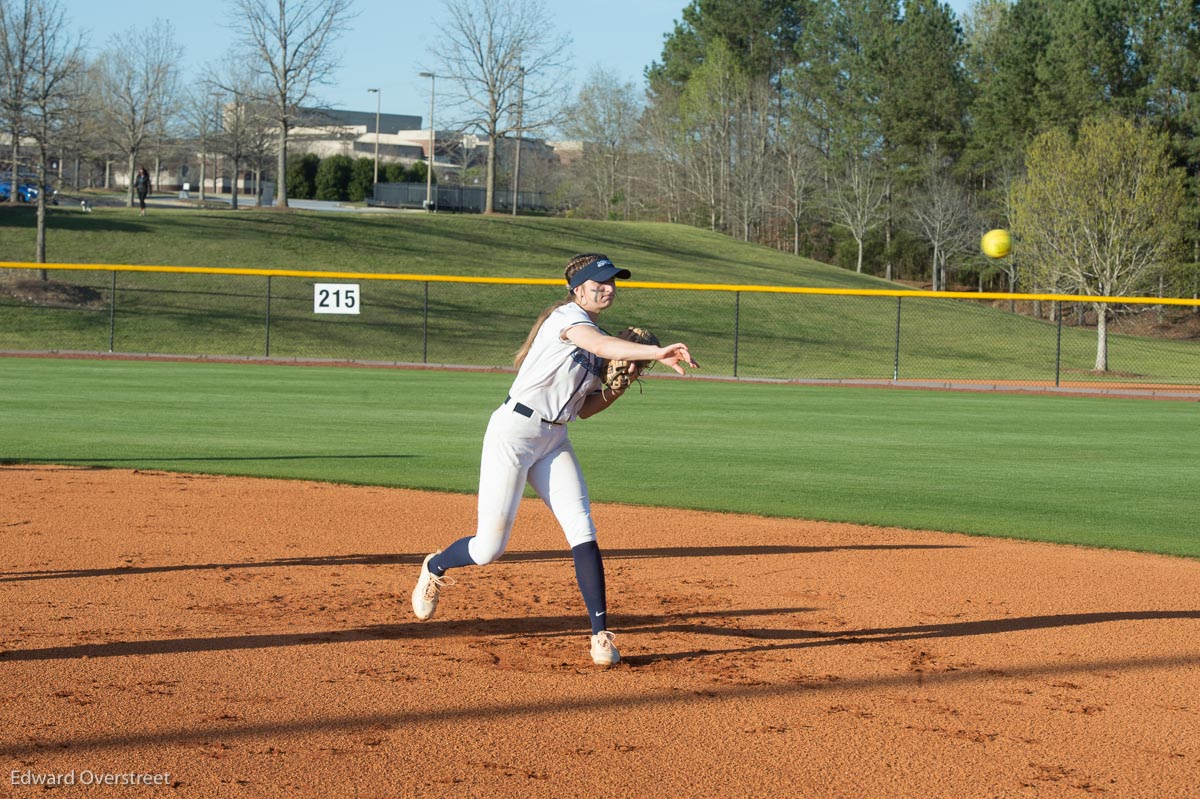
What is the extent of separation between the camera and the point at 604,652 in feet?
16.9

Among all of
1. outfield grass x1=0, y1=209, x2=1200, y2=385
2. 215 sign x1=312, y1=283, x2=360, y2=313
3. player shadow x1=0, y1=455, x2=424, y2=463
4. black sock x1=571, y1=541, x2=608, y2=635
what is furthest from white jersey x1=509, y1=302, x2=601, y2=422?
215 sign x1=312, y1=283, x2=360, y2=313

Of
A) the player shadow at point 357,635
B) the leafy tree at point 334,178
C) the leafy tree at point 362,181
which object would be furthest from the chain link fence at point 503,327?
the leafy tree at point 334,178

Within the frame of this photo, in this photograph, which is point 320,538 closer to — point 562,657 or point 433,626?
point 433,626

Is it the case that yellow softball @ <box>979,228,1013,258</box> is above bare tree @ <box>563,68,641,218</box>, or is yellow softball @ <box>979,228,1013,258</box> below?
below

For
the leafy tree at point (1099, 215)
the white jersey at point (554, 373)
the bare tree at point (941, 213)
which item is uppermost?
the bare tree at point (941, 213)

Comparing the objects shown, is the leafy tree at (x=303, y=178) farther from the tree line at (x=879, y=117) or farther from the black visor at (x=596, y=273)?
the black visor at (x=596, y=273)

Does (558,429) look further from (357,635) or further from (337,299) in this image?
(337,299)

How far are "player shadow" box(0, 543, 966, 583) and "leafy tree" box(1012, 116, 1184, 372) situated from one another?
92.7 feet

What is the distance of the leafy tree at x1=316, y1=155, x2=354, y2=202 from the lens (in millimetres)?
74438

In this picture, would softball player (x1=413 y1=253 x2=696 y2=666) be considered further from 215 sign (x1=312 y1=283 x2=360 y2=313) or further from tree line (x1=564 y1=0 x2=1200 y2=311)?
tree line (x1=564 y1=0 x2=1200 y2=311)

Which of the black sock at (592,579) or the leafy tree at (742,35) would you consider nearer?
the black sock at (592,579)

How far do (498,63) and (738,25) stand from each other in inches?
1226

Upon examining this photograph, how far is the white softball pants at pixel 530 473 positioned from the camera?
5191 millimetres

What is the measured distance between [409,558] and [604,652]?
9.03ft
